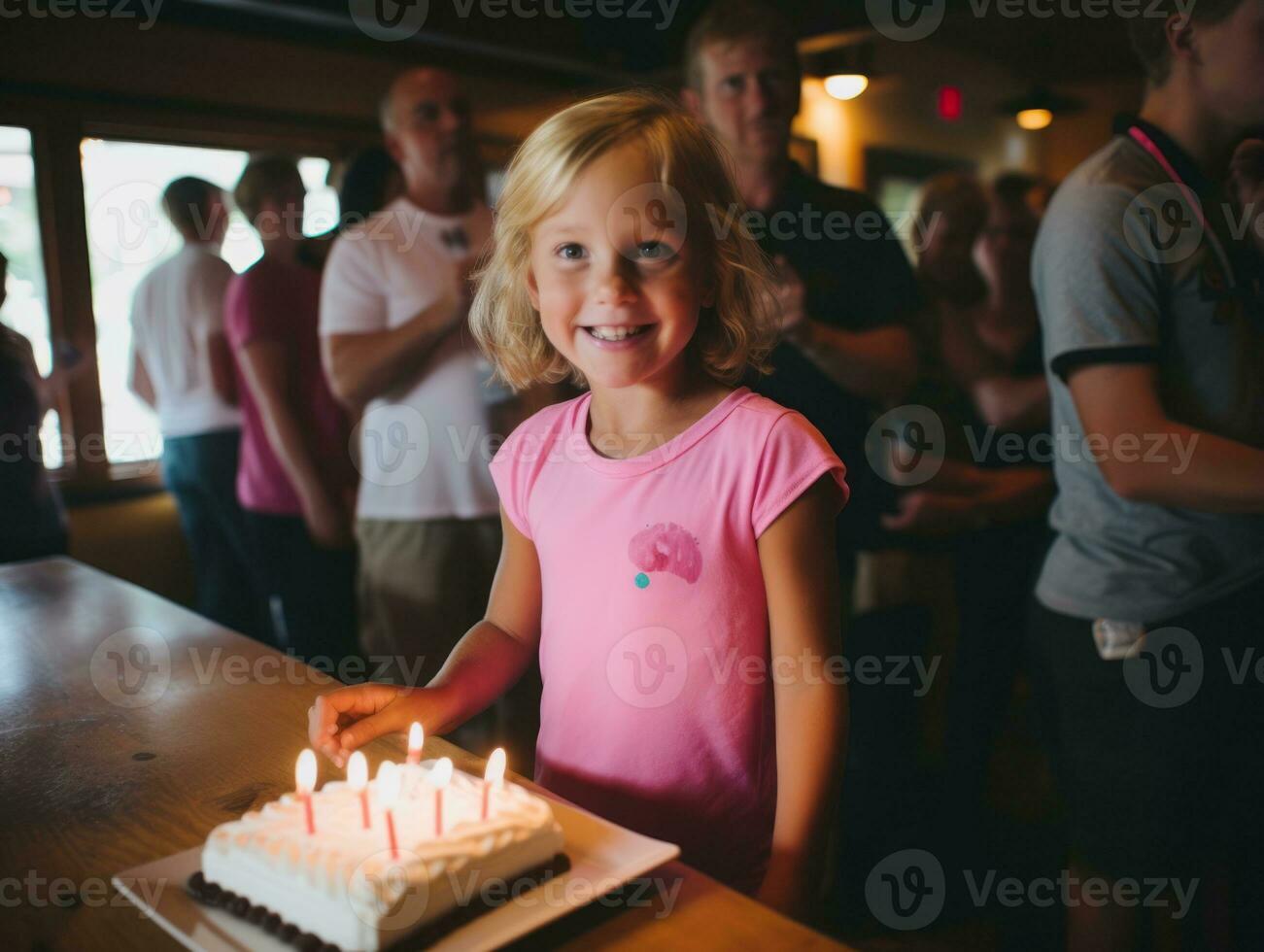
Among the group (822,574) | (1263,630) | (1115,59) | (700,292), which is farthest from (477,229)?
(1115,59)

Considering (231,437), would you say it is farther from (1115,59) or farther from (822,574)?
(1115,59)

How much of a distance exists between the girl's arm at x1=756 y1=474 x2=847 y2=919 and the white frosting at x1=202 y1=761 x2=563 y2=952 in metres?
0.32

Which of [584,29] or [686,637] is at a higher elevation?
[584,29]

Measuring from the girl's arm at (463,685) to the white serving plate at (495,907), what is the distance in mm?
190

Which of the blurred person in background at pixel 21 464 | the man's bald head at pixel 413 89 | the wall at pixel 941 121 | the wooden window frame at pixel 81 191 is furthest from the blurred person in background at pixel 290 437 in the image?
the wall at pixel 941 121

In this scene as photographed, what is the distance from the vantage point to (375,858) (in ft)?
2.17

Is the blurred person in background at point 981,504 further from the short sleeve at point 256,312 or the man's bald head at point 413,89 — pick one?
the short sleeve at point 256,312

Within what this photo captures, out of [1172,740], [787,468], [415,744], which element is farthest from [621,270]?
[1172,740]

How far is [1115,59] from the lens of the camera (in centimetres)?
632

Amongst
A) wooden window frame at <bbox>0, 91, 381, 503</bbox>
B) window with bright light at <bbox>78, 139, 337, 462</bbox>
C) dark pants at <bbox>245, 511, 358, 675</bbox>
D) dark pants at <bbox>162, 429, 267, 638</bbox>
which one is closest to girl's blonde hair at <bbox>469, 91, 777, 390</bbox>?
dark pants at <bbox>245, 511, 358, 675</bbox>

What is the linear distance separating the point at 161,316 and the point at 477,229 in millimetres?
1740

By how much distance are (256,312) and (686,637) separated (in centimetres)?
191

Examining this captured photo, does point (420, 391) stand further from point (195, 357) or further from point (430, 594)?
point (195, 357)

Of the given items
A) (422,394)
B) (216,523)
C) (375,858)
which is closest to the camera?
(375,858)
